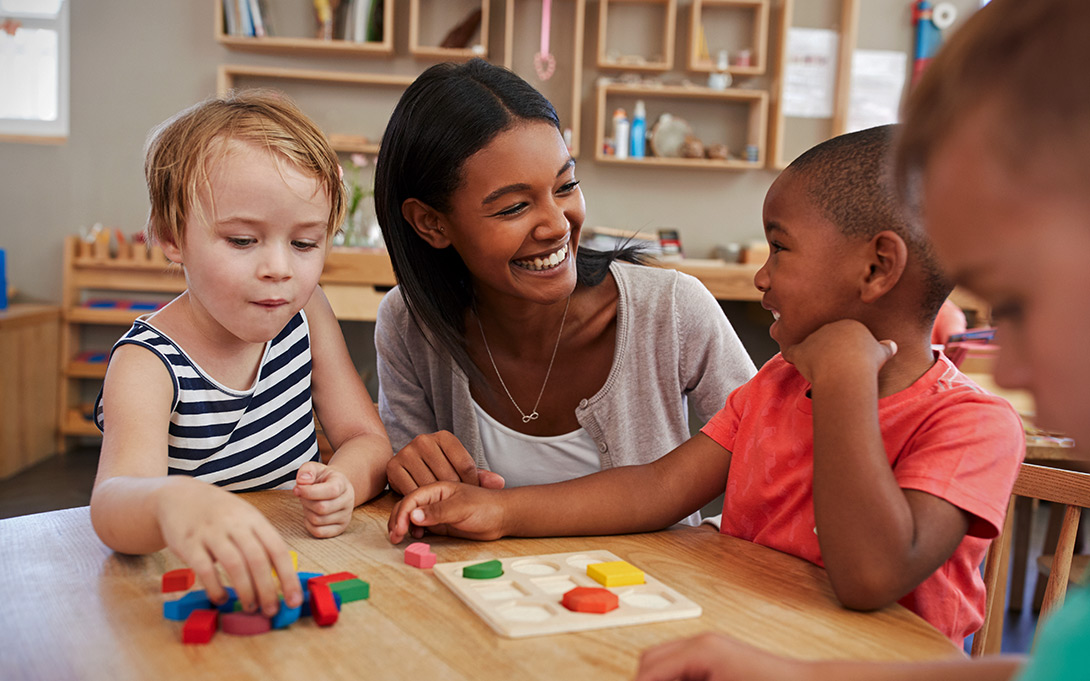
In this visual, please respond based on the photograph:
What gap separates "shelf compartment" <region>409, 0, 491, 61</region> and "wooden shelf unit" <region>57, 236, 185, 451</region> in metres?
1.55

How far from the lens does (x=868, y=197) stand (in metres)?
0.97

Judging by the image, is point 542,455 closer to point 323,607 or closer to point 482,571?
point 482,571

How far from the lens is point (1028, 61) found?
463 mm

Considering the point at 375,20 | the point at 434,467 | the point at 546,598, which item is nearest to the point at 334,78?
the point at 375,20

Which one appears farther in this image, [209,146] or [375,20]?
[375,20]

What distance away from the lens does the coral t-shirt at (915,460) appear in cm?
85

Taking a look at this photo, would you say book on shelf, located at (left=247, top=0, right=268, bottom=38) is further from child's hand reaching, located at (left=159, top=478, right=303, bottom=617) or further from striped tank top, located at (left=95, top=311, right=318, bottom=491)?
child's hand reaching, located at (left=159, top=478, right=303, bottom=617)

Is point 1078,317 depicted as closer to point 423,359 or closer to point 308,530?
point 308,530

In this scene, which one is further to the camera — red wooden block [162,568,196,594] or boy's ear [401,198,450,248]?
boy's ear [401,198,450,248]

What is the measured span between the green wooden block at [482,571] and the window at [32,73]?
14.5 ft

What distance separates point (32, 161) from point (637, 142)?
296cm

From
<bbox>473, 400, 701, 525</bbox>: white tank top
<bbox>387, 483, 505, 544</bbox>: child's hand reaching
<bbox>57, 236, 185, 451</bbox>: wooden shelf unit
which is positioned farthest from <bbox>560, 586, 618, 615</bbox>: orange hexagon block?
<bbox>57, 236, 185, 451</bbox>: wooden shelf unit

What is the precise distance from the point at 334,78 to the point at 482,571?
3.83 meters

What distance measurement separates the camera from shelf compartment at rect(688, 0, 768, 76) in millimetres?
4258
